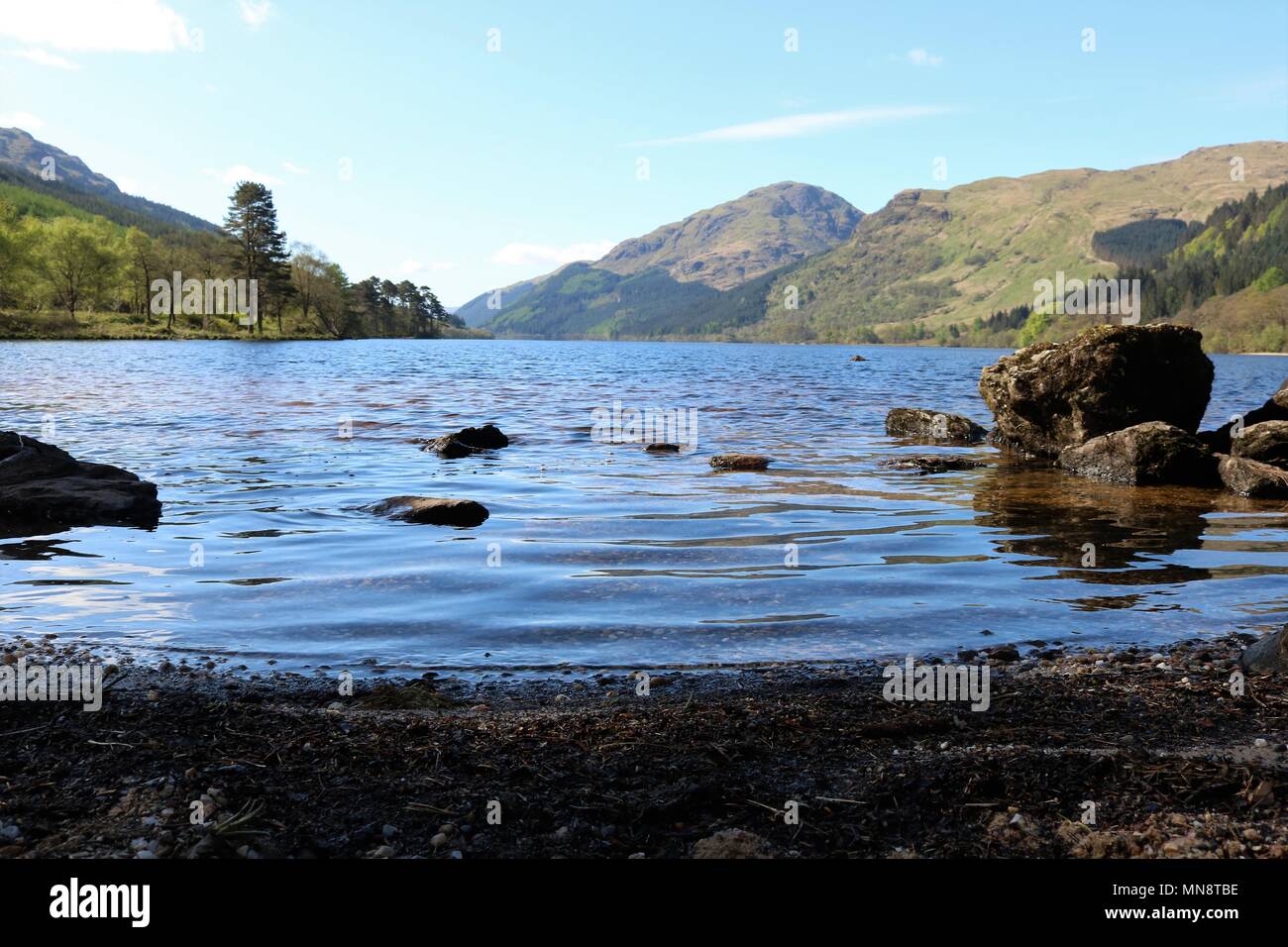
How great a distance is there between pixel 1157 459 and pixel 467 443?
19074 millimetres

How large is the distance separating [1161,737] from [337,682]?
23.0 feet

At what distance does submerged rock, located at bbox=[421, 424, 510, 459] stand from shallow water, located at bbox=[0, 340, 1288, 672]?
1.22m

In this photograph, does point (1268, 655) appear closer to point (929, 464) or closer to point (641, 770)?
point (641, 770)

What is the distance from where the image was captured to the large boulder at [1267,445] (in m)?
23.4

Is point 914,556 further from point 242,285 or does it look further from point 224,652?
point 242,285

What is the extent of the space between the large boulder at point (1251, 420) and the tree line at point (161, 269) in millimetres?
134144

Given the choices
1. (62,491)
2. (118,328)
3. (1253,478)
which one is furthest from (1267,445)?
(118,328)

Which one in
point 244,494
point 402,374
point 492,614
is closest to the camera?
point 492,614

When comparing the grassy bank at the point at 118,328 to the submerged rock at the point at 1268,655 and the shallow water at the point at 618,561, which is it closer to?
the shallow water at the point at 618,561

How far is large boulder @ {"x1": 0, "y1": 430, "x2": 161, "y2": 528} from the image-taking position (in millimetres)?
15883

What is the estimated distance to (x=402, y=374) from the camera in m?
72.3

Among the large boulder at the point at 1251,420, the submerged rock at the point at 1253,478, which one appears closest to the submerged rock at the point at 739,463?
the submerged rock at the point at 1253,478
